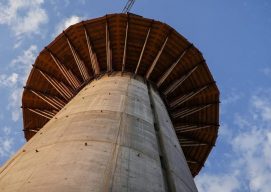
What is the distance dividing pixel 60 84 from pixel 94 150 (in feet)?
46.0

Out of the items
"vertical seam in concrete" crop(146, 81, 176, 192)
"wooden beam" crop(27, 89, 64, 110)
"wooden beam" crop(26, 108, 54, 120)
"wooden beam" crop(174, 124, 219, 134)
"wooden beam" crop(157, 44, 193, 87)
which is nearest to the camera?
"vertical seam in concrete" crop(146, 81, 176, 192)

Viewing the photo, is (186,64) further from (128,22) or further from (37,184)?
(37,184)

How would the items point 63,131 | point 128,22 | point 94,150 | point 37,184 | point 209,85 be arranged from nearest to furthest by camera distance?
point 37,184
point 94,150
point 63,131
point 128,22
point 209,85

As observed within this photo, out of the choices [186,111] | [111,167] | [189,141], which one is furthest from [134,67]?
[111,167]

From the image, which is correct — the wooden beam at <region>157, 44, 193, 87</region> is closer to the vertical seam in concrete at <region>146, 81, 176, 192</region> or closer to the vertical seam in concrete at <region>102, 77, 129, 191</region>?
the vertical seam in concrete at <region>146, 81, 176, 192</region>

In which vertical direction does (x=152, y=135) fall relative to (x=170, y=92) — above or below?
below

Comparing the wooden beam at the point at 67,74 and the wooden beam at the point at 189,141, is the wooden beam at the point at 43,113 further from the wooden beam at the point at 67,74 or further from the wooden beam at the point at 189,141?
the wooden beam at the point at 189,141

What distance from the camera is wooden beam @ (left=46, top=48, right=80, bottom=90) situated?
2116cm

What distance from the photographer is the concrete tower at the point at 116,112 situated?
26.2 feet

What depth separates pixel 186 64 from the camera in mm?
21906

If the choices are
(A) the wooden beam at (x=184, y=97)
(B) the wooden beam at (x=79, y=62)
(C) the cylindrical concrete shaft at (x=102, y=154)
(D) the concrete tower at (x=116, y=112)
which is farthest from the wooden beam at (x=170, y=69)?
(C) the cylindrical concrete shaft at (x=102, y=154)

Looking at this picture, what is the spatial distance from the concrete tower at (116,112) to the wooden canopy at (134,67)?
6cm

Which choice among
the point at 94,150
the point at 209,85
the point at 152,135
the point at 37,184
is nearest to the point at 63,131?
the point at 94,150

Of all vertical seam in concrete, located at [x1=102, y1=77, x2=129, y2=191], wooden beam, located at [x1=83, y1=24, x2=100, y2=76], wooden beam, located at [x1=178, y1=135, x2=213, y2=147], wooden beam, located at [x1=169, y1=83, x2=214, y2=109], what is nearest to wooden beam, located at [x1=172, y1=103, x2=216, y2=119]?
wooden beam, located at [x1=169, y1=83, x2=214, y2=109]
